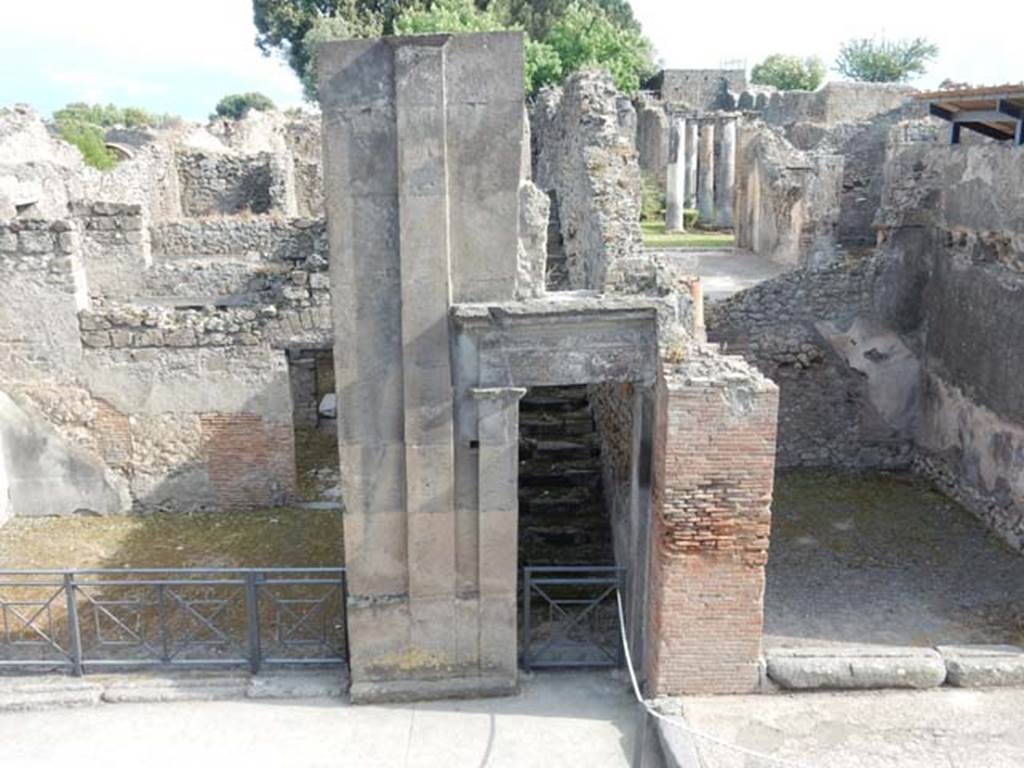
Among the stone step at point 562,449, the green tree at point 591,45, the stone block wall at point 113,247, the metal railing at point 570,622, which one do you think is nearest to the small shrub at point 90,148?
the stone block wall at point 113,247

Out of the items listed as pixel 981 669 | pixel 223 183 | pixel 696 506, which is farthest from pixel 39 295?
pixel 223 183

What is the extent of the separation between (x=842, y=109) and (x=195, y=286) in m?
28.0

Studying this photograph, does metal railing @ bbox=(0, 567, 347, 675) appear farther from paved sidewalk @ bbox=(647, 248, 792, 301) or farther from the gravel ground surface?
paved sidewalk @ bbox=(647, 248, 792, 301)

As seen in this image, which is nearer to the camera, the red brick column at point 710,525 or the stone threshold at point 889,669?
the red brick column at point 710,525

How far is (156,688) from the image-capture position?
7.73 metres

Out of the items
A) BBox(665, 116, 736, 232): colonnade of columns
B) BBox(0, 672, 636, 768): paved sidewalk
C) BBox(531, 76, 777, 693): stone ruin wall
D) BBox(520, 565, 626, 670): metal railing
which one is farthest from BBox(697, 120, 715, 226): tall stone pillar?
BBox(0, 672, 636, 768): paved sidewalk

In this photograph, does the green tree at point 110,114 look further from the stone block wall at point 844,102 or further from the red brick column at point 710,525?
the red brick column at point 710,525

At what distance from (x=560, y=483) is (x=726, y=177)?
24311 mm

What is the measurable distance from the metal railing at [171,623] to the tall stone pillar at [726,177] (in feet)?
87.3

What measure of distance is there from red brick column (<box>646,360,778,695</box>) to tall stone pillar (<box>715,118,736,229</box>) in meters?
27.6

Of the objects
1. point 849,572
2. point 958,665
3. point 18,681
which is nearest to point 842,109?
point 849,572

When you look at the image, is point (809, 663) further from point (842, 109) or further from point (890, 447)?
point (842, 109)

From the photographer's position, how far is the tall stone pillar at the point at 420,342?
6789mm

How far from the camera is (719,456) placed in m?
6.95
